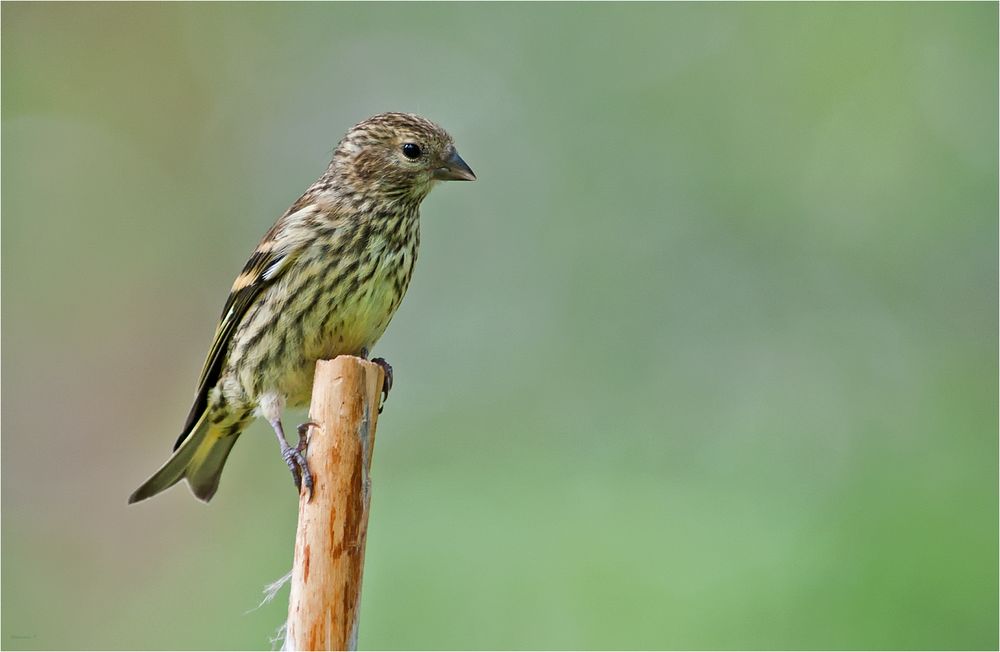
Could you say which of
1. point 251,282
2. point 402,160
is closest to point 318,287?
point 251,282

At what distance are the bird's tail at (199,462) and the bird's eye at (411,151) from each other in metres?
1.34

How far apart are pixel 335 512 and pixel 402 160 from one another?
197 centimetres

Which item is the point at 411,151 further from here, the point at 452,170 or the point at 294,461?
the point at 294,461

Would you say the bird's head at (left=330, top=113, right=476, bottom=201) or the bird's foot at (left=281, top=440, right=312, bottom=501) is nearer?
the bird's foot at (left=281, top=440, right=312, bottom=501)

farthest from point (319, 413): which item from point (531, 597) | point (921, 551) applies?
point (921, 551)

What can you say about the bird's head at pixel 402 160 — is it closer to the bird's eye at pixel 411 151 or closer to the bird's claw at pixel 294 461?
the bird's eye at pixel 411 151

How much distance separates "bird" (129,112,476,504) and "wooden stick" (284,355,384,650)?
2.41ft

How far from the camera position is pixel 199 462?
491 centimetres

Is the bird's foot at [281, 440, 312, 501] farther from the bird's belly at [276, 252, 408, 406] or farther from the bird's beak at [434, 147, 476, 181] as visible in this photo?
the bird's beak at [434, 147, 476, 181]

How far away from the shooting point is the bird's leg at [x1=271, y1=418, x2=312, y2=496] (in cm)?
324

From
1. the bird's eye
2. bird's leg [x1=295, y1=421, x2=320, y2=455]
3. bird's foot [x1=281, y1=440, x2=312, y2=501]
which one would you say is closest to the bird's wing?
the bird's eye

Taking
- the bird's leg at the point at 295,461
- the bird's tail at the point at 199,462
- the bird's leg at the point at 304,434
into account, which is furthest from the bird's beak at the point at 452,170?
the bird's leg at the point at 304,434

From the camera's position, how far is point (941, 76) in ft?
31.4

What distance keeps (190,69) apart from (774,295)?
19.5 ft
